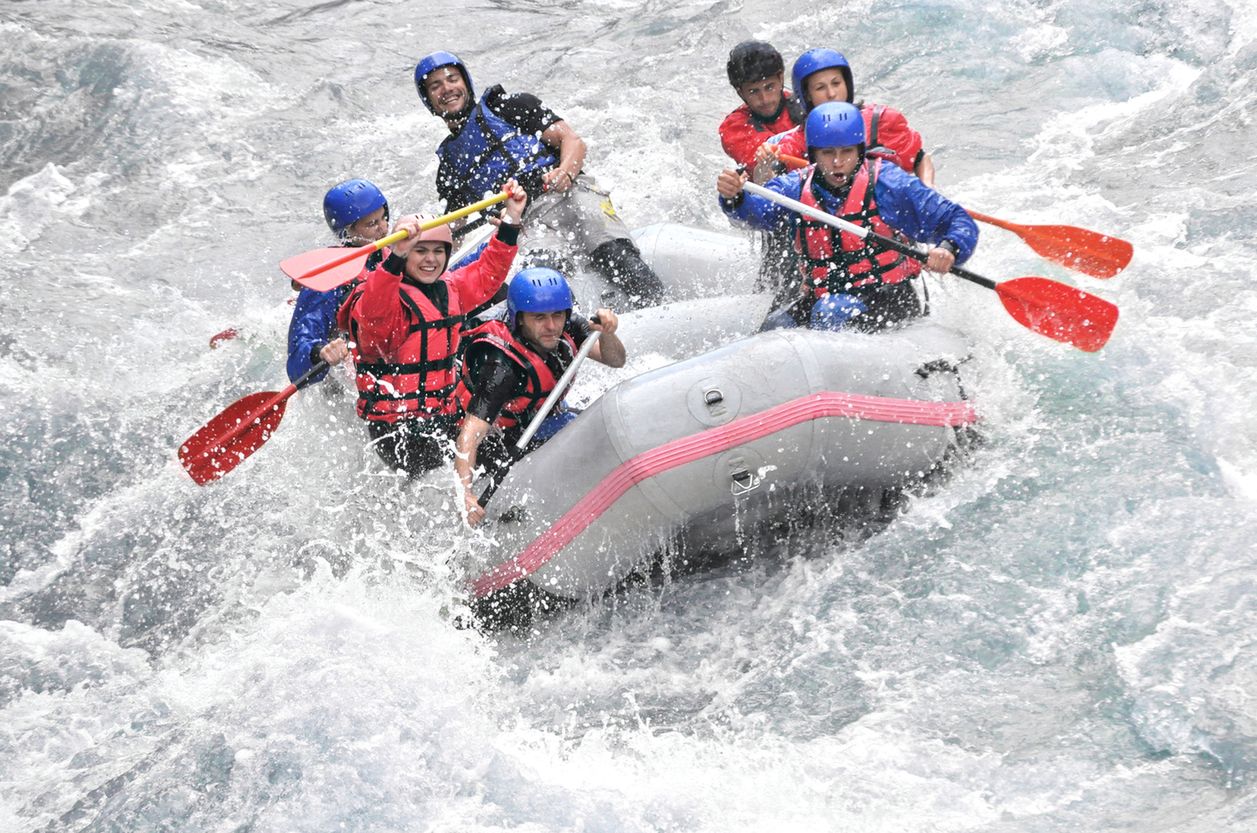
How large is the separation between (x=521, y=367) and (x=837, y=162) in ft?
5.14

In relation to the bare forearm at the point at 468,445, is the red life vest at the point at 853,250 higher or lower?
higher

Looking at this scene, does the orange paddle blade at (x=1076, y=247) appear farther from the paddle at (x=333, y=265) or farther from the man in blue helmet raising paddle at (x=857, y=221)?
the paddle at (x=333, y=265)

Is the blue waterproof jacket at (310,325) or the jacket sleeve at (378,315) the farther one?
the blue waterproof jacket at (310,325)

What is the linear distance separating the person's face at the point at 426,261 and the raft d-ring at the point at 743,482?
1.41 m

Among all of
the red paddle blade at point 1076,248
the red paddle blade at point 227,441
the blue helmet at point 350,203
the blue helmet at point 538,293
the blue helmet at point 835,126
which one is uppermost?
the blue helmet at point 350,203

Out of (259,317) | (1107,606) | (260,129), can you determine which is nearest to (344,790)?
(1107,606)

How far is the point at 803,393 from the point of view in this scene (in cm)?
539

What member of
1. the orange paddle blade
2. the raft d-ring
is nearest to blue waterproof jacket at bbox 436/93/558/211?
the orange paddle blade

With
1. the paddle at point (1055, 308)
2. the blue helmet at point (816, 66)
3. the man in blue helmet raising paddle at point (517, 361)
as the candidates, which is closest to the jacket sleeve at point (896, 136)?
the blue helmet at point (816, 66)

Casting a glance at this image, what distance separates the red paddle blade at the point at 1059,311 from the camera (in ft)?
19.8

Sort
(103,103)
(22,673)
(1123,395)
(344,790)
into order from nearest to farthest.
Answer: (344,790) → (22,673) → (1123,395) → (103,103)

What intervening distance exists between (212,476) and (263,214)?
199 inches

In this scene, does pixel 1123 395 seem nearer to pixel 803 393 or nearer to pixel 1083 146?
pixel 803 393

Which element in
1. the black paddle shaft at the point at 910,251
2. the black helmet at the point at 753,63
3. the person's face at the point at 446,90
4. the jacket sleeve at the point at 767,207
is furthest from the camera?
the black helmet at the point at 753,63
